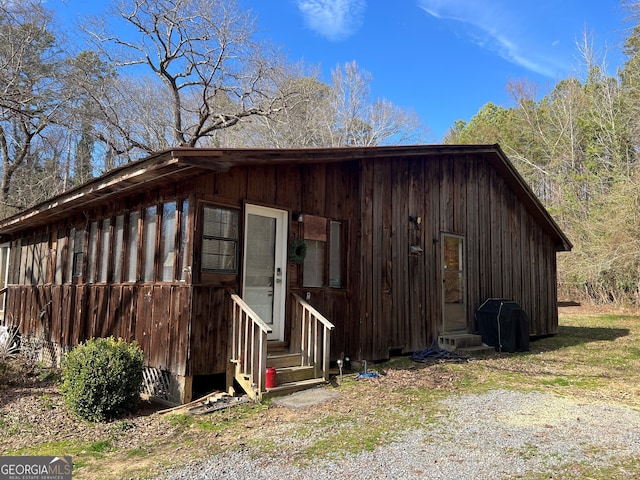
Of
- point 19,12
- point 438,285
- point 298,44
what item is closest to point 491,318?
point 438,285

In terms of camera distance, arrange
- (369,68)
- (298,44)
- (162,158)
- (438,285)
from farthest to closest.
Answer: (369,68) < (298,44) < (438,285) < (162,158)

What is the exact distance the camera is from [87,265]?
24.6ft

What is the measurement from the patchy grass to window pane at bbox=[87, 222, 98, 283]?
5.34 ft

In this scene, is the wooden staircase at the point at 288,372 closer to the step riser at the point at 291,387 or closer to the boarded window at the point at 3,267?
the step riser at the point at 291,387

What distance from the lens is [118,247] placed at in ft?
22.1

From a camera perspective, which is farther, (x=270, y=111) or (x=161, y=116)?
(x=161, y=116)

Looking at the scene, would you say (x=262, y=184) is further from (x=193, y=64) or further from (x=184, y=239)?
(x=193, y=64)

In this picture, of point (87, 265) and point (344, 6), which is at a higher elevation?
point (344, 6)

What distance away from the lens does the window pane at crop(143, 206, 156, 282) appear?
5973 millimetres

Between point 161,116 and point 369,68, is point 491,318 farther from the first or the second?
point 369,68

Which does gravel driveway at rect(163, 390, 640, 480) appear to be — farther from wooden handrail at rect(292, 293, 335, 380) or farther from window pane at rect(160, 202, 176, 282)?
window pane at rect(160, 202, 176, 282)

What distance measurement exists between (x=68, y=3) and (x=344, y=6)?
752 centimetres

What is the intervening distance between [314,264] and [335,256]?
51cm

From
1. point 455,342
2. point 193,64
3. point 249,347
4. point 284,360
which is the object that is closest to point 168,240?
point 249,347
